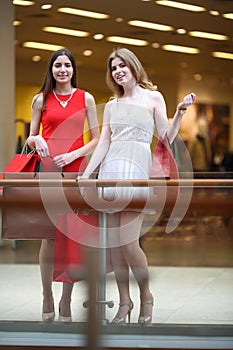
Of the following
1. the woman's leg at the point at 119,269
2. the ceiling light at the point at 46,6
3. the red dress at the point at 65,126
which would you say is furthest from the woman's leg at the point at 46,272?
the ceiling light at the point at 46,6

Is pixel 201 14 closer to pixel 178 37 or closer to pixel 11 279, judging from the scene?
pixel 178 37

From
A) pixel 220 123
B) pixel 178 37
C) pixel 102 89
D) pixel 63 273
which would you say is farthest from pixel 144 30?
pixel 63 273

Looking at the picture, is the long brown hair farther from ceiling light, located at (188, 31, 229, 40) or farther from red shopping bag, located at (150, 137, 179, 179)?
ceiling light, located at (188, 31, 229, 40)

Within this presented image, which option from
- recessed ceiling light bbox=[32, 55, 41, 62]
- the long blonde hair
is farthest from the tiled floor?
recessed ceiling light bbox=[32, 55, 41, 62]

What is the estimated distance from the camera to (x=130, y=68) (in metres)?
4.11

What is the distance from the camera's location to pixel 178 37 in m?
10.6

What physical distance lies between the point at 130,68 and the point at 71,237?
1.35 meters

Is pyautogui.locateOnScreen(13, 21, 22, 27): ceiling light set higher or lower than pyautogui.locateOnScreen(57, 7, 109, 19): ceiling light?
lower

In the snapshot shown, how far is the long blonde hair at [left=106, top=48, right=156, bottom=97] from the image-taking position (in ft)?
13.4

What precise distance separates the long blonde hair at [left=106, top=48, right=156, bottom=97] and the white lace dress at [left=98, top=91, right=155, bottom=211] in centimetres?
7

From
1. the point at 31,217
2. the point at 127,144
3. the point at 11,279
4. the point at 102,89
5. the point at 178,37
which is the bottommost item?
the point at 11,279

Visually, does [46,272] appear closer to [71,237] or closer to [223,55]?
[71,237]

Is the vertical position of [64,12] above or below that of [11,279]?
above

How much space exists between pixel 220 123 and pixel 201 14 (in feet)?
11.3
